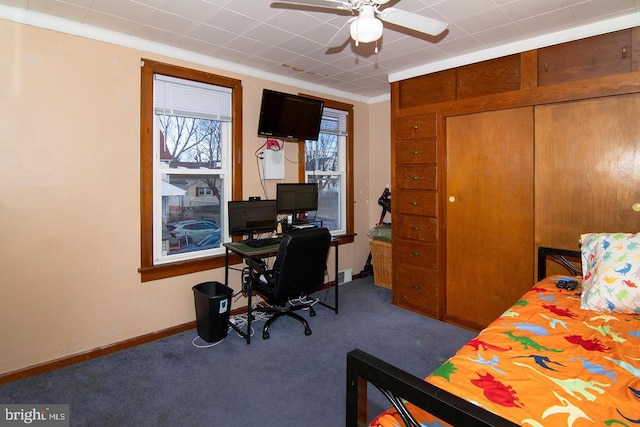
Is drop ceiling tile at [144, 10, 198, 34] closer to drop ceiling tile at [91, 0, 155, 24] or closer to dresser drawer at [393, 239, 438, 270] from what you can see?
drop ceiling tile at [91, 0, 155, 24]

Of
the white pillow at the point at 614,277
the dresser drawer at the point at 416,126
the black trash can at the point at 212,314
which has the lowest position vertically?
the black trash can at the point at 212,314

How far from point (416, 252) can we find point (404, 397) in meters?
2.74

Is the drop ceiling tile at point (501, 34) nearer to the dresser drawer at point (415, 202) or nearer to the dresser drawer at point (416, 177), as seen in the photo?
the dresser drawer at point (416, 177)

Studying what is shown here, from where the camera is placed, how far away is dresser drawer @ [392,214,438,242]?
11.2 feet

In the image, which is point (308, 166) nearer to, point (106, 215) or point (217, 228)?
point (217, 228)

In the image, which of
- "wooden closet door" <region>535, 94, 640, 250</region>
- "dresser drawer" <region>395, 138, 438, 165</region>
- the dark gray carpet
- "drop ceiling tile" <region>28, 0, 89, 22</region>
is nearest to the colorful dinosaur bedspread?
the dark gray carpet

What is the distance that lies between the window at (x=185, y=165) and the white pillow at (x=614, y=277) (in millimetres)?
2879

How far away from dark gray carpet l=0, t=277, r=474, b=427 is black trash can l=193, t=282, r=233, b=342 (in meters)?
0.11

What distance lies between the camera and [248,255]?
2932 millimetres

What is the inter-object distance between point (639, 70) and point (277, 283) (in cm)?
305

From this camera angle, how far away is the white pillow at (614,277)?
175 cm

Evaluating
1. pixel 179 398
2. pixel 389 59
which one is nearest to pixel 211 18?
pixel 389 59

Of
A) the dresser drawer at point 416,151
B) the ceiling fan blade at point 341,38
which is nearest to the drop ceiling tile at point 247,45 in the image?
the ceiling fan blade at point 341,38

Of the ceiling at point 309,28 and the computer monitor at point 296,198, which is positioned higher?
the ceiling at point 309,28
